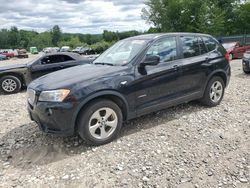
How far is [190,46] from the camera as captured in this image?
18.1 ft

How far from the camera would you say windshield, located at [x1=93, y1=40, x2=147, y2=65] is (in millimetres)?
4789

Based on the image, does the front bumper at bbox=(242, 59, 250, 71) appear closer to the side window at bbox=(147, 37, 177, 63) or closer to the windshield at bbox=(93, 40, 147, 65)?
the side window at bbox=(147, 37, 177, 63)

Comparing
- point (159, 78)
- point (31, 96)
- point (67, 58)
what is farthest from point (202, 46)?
point (67, 58)

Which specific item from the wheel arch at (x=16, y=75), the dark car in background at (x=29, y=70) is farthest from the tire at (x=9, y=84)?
the wheel arch at (x=16, y=75)

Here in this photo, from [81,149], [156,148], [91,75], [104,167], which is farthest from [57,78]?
[156,148]

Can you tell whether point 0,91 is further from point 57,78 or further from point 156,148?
point 156,148

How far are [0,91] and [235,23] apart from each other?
48.3m

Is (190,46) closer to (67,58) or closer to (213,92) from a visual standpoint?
(213,92)

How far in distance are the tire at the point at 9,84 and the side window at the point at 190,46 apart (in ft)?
20.0

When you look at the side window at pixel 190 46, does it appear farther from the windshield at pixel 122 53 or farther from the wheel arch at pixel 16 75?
the wheel arch at pixel 16 75

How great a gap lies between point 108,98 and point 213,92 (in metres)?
2.72

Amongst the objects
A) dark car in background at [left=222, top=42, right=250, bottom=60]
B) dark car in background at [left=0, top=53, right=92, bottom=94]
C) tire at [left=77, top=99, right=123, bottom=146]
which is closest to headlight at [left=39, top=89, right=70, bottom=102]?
tire at [left=77, top=99, right=123, bottom=146]

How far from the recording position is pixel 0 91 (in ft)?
29.7

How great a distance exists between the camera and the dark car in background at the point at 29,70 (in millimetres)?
9000
